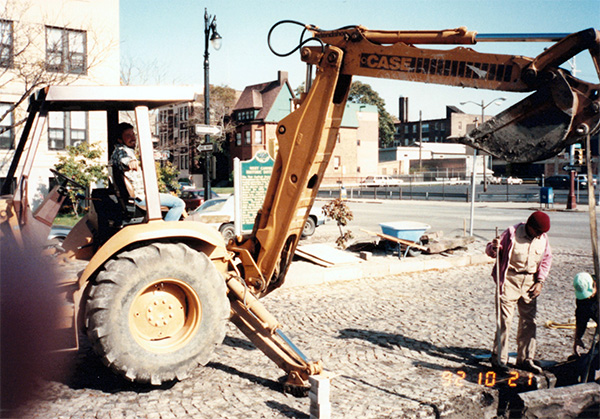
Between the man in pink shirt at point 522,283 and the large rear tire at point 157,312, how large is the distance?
9.58ft

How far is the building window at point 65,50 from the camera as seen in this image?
61.5 feet

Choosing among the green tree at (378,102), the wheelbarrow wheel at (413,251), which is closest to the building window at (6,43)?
the wheelbarrow wheel at (413,251)

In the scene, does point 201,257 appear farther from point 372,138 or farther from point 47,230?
point 372,138

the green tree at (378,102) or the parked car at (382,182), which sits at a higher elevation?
the green tree at (378,102)

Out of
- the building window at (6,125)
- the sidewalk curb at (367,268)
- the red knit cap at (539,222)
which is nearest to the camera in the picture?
the red knit cap at (539,222)

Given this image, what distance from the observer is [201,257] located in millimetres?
5051

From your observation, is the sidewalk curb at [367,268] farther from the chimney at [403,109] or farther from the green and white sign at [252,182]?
the chimney at [403,109]

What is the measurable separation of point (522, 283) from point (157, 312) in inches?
147

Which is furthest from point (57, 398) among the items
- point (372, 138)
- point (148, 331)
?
point (372, 138)

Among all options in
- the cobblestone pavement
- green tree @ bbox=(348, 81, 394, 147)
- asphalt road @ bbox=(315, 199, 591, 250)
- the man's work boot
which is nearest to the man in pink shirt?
the man's work boot

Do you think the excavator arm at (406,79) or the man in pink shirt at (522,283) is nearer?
the excavator arm at (406,79)

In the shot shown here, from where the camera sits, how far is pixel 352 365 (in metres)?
5.84

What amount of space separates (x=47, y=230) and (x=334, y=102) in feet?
10.7

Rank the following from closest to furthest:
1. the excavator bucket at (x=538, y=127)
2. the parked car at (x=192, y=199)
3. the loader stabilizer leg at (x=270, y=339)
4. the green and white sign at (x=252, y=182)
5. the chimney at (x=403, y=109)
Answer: the excavator bucket at (x=538, y=127) < the loader stabilizer leg at (x=270, y=339) < the green and white sign at (x=252, y=182) < the parked car at (x=192, y=199) < the chimney at (x=403, y=109)
